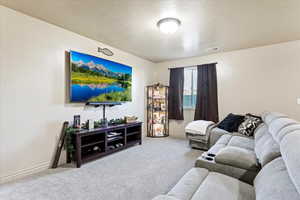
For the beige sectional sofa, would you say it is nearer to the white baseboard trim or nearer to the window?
the white baseboard trim

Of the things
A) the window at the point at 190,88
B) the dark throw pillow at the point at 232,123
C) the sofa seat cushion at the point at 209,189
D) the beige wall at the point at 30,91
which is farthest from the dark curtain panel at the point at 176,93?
the sofa seat cushion at the point at 209,189

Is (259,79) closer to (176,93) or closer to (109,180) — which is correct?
(176,93)

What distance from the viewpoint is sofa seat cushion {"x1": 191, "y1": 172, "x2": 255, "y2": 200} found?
1086 millimetres

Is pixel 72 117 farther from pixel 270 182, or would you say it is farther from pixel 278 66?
pixel 278 66

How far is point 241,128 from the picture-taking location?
307cm

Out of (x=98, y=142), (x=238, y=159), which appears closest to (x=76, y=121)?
(x=98, y=142)

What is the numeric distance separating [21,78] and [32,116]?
0.61 m

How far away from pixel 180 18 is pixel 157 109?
2.99 meters

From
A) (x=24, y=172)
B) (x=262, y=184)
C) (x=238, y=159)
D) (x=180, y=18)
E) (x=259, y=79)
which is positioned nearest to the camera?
(x=262, y=184)

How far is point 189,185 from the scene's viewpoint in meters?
1.26

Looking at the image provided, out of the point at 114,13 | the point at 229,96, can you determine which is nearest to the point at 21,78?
the point at 114,13

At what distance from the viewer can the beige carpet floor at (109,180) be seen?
5.93 feet

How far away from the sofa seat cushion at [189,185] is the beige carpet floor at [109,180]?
2.24 feet

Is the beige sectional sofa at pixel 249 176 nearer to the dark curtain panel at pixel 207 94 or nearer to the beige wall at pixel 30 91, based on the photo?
the beige wall at pixel 30 91
